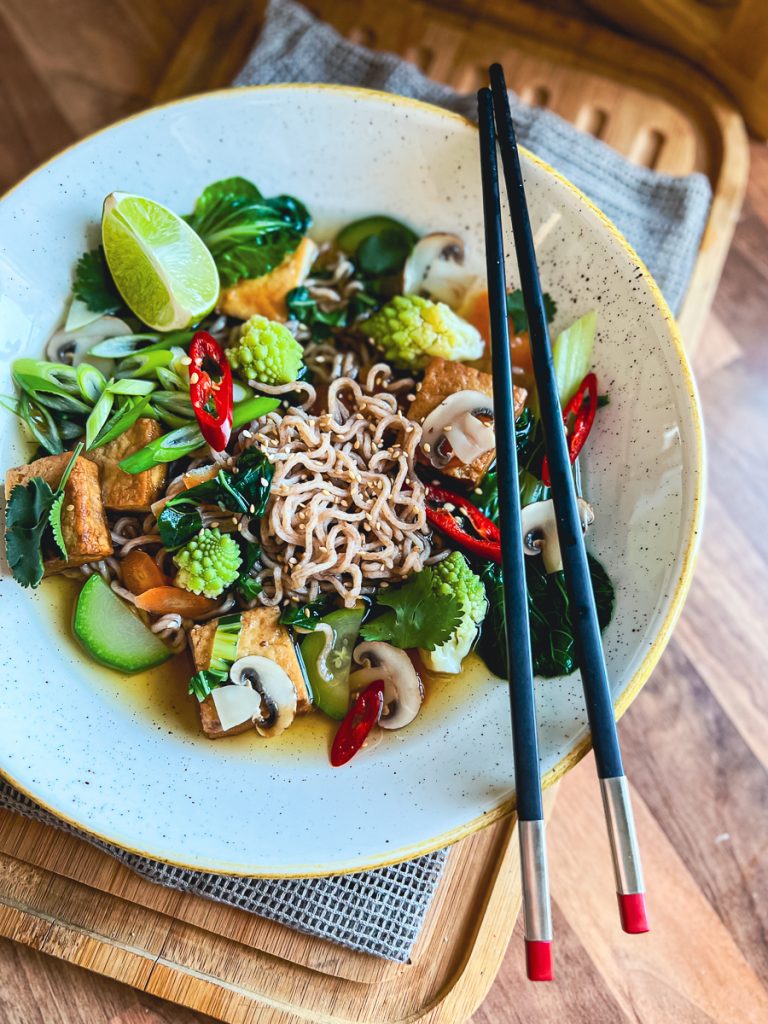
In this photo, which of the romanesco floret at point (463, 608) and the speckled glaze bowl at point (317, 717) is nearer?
the speckled glaze bowl at point (317, 717)

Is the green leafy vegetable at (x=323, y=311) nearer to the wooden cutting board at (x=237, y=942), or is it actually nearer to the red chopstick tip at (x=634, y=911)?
the wooden cutting board at (x=237, y=942)

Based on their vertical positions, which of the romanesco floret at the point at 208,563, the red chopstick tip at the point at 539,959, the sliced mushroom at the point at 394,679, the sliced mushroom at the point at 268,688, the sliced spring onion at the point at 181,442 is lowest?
the sliced mushroom at the point at 268,688

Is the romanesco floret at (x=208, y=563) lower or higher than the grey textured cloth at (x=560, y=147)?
lower

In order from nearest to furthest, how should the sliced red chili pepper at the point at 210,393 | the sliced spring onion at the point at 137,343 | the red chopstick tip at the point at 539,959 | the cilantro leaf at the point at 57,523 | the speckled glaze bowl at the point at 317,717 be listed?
1. the red chopstick tip at the point at 539,959
2. the speckled glaze bowl at the point at 317,717
3. the cilantro leaf at the point at 57,523
4. the sliced red chili pepper at the point at 210,393
5. the sliced spring onion at the point at 137,343

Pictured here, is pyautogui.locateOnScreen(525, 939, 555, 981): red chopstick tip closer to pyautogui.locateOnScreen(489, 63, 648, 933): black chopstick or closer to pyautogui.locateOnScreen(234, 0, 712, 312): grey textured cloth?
pyautogui.locateOnScreen(489, 63, 648, 933): black chopstick

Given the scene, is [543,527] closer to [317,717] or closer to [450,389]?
[450,389]

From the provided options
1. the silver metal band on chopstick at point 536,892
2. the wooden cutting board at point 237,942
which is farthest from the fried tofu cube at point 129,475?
the silver metal band on chopstick at point 536,892

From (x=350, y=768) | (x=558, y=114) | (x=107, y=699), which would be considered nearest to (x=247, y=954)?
(x=350, y=768)
